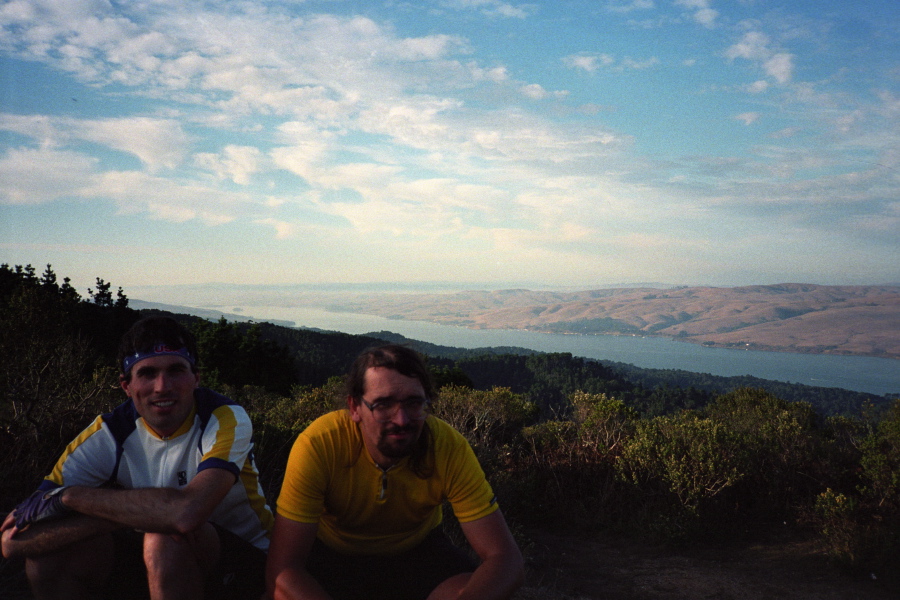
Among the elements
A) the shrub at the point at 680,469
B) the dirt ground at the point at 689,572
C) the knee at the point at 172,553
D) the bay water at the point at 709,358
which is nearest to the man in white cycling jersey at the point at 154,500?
the knee at the point at 172,553

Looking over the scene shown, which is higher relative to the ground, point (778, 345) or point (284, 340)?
point (284, 340)

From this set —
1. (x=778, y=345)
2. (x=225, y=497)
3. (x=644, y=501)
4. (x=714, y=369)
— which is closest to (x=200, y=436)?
(x=225, y=497)

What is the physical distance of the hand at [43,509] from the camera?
Answer: 2064mm

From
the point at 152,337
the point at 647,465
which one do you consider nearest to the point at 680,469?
the point at 647,465

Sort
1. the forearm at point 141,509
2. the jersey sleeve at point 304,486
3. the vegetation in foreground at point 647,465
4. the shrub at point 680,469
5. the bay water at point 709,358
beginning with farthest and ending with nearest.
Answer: the bay water at point 709,358, the shrub at point 680,469, the vegetation in foreground at point 647,465, the jersey sleeve at point 304,486, the forearm at point 141,509

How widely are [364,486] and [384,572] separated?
0.46m

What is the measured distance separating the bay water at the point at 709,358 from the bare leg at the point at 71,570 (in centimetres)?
9163

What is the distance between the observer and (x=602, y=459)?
386 inches

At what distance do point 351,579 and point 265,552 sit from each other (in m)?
0.40

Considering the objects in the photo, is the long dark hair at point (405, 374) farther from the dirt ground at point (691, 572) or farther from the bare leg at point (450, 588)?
the dirt ground at point (691, 572)

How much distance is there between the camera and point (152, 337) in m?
2.36

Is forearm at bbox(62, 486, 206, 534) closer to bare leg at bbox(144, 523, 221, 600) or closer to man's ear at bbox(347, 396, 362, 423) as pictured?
bare leg at bbox(144, 523, 221, 600)

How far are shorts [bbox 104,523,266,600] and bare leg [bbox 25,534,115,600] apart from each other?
8cm

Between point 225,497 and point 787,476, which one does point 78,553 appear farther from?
point 787,476
